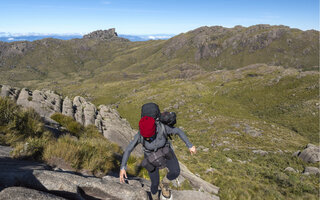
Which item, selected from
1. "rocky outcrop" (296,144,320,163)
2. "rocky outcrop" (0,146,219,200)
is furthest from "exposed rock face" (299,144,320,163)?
"rocky outcrop" (0,146,219,200)

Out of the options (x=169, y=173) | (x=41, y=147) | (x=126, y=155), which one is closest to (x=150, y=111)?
(x=126, y=155)

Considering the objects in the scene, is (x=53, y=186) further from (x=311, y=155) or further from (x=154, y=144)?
(x=311, y=155)

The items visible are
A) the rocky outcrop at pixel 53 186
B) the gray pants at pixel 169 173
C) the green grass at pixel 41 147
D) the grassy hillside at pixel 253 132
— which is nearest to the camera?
the rocky outcrop at pixel 53 186

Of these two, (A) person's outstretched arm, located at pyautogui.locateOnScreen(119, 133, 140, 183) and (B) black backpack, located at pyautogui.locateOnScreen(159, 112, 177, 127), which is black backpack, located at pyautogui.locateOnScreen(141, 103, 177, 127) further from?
(A) person's outstretched arm, located at pyautogui.locateOnScreen(119, 133, 140, 183)

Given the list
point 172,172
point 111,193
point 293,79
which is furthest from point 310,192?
point 293,79

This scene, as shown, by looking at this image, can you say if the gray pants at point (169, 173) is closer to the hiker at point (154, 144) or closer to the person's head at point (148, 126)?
the hiker at point (154, 144)

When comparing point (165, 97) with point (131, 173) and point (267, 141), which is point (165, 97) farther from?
point (131, 173)

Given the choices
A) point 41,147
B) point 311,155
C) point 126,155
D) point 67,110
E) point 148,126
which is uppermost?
point 148,126

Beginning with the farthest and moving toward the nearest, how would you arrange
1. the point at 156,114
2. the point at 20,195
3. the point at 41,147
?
the point at 41,147 < the point at 156,114 < the point at 20,195

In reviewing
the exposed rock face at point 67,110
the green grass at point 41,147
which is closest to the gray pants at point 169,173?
the green grass at point 41,147

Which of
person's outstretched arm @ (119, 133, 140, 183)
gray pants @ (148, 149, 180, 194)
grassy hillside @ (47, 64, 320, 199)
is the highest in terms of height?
person's outstretched arm @ (119, 133, 140, 183)

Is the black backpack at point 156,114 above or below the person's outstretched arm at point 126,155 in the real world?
above

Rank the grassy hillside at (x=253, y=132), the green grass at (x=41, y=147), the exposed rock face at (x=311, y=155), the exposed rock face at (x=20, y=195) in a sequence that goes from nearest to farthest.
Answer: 1. the exposed rock face at (x=20, y=195)
2. the green grass at (x=41, y=147)
3. the grassy hillside at (x=253, y=132)
4. the exposed rock face at (x=311, y=155)

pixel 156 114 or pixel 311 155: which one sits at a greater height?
pixel 156 114
